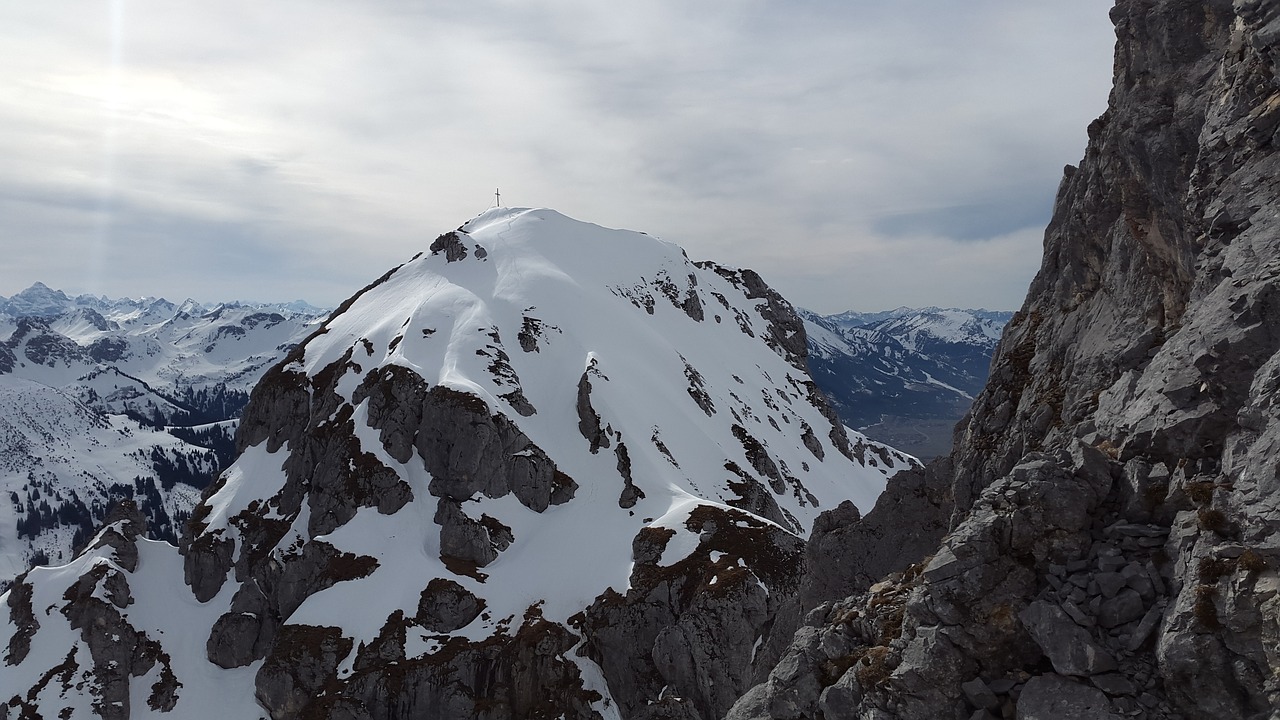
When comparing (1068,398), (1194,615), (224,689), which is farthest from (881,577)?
(224,689)


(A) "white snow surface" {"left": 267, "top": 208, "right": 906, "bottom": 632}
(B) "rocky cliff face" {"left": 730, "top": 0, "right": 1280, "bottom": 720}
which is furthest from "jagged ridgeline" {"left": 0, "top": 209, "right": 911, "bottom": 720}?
(B) "rocky cliff face" {"left": 730, "top": 0, "right": 1280, "bottom": 720}

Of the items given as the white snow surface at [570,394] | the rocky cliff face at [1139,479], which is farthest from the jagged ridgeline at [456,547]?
the rocky cliff face at [1139,479]

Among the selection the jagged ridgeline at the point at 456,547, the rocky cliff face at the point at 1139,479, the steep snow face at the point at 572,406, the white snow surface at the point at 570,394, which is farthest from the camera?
the steep snow face at the point at 572,406

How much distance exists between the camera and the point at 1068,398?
2405 centimetres

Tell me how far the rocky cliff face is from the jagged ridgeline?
55.0 ft

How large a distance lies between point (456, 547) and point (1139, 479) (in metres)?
79.9

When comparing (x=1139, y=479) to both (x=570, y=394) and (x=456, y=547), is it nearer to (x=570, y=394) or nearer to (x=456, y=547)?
(x=456, y=547)

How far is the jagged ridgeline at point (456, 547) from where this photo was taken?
7056 cm

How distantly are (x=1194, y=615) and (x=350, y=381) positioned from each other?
109 metres

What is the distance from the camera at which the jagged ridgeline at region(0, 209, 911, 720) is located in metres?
70.6

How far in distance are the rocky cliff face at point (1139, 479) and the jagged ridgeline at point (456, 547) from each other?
660 inches

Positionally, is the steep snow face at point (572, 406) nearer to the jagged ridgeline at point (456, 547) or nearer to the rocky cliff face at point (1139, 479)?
the jagged ridgeline at point (456, 547)

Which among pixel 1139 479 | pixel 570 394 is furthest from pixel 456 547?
pixel 1139 479

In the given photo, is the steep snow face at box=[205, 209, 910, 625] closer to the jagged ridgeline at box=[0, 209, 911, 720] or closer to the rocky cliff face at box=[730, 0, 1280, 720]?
the jagged ridgeline at box=[0, 209, 911, 720]
